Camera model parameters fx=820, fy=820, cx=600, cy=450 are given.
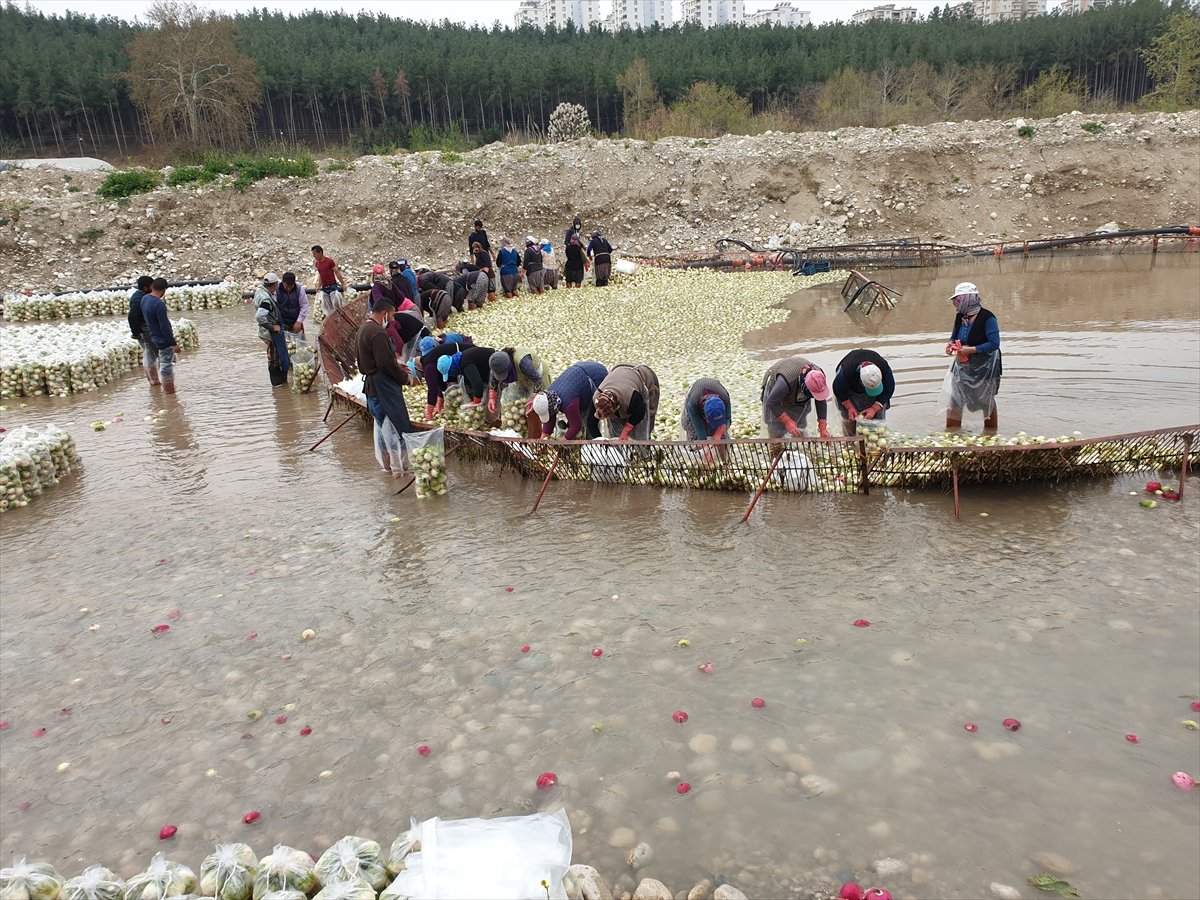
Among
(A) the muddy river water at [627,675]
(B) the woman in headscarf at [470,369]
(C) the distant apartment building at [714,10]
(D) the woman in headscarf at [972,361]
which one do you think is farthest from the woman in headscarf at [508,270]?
(C) the distant apartment building at [714,10]

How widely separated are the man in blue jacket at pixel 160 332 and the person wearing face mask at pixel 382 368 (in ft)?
17.8

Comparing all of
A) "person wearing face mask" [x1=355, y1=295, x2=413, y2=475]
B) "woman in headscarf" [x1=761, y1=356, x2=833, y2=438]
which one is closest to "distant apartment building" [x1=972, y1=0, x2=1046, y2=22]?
"woman in headscarf" [x1=761, y1=356, x2=833, y2=438]

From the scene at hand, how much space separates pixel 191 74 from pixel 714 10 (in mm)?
171426

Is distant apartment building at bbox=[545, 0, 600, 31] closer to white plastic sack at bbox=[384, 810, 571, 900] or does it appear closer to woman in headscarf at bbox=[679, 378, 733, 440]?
woman in headscarf at bbox=[679, 378, 733, 440]

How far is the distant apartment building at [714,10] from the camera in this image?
18588 cm

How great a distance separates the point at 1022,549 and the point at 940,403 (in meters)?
3.28

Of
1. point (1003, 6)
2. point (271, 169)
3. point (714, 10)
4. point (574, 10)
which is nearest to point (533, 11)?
point (574, 10)

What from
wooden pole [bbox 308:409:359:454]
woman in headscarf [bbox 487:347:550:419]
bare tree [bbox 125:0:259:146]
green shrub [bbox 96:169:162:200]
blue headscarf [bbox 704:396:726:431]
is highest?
bare tree [bbox 125:0:259:146]

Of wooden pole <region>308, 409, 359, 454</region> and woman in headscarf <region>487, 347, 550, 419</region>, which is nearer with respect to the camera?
woman in headscarf <region>487, 347, 550, 419</region>

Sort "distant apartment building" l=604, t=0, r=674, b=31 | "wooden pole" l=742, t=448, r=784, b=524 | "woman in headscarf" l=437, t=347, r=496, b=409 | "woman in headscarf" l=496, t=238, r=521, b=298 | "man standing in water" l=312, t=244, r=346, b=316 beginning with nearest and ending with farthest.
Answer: "wooden pole" l=742, t=448, r=784, b=524
"woman in headscarf" l=437, t=347, r=496, b=409
"man standing in water" l=312, t=244, r=346, b=316
"woman in headscarf" l=496, t=238, r=521, b=298
"distant apartment building" l=604, t=0, r=674, b=31

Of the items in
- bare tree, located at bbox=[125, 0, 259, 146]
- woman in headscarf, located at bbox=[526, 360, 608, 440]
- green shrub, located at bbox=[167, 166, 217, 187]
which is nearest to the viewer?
woman in headscarf, located at bbox=[526, 360, 608, 440]

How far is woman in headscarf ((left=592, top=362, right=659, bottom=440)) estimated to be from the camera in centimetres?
740

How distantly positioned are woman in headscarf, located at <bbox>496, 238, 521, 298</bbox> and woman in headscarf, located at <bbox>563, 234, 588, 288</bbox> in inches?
56.7

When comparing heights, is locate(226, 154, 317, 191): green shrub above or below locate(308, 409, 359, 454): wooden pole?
above
